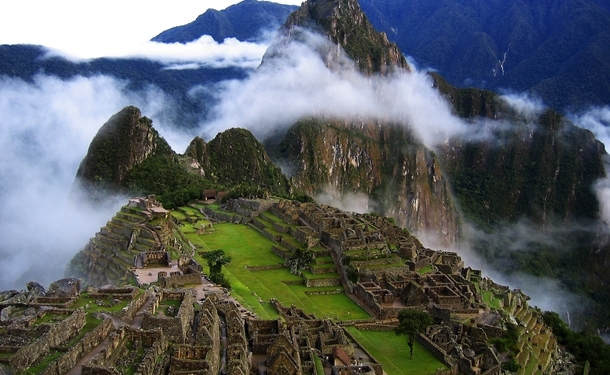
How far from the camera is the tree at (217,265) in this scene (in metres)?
35.3

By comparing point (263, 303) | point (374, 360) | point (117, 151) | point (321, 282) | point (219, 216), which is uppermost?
point (117, 151)

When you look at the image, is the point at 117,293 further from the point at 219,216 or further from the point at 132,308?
the point at 219,216

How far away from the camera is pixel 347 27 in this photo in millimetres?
183250

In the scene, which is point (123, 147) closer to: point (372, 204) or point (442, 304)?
point (442, 304)

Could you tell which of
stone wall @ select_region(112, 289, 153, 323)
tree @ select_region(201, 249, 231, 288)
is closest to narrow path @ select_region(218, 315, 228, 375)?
stone wall @ select_region(112, 289, 153, 323)

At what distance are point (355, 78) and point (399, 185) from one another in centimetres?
3557

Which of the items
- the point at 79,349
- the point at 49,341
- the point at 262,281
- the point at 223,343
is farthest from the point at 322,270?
the point at 49,341

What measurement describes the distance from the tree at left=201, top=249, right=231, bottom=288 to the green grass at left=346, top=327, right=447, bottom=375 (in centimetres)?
823

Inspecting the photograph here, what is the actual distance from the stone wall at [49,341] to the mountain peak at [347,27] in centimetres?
16784

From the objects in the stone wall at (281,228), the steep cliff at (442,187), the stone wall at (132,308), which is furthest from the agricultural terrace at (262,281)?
the steep cliff at (442,187)

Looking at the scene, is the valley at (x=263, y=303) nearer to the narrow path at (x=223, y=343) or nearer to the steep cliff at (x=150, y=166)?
the narrow path at (x=223, y=343)

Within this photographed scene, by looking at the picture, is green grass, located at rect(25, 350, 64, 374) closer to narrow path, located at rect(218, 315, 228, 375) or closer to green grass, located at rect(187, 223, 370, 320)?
narrow path, located at rect(218, 315, 228, 375)

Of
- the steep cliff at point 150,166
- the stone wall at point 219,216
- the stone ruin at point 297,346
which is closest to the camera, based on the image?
the stone ruin at point 297,346

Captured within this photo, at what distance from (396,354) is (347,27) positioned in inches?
6319
